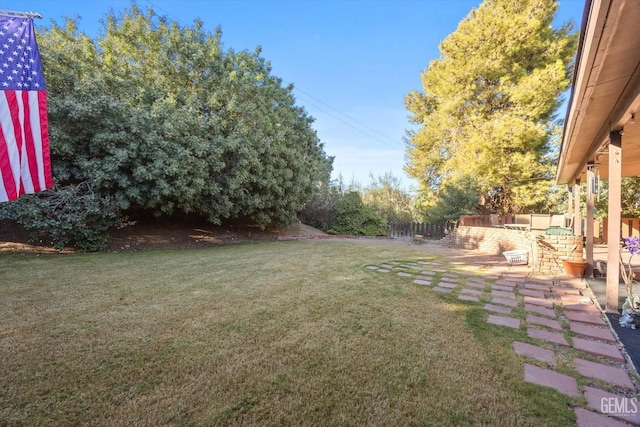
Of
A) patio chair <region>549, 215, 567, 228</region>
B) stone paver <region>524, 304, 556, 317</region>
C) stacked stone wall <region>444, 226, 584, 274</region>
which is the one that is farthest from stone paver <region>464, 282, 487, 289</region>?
patio chair <region>549, 215, 567, 228</region>

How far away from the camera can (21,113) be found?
2.63 m

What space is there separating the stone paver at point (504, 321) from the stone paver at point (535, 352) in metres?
0.42

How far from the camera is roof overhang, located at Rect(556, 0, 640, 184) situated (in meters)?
1.94

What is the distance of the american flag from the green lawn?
4.60ft

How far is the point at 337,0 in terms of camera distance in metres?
10.1

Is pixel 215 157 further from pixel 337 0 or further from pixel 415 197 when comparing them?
pixel 415 197

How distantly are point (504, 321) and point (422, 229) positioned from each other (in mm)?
11568

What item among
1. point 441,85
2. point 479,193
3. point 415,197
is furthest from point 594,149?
point 415,197

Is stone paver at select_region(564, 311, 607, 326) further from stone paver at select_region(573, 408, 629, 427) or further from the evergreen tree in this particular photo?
the evergreen tree

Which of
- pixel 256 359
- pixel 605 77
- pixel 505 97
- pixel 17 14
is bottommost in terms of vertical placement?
pixel 256 359

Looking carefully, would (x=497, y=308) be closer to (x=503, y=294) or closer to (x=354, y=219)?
(x=503, y=294)

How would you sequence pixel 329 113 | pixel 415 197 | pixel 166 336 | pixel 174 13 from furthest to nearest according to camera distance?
pixel 329 113 → pixel 415 197 → pixel 174 13 → pixel 166 336

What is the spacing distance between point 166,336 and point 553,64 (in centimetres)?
1622

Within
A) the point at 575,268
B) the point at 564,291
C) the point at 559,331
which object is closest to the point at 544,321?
the point at 559,331
